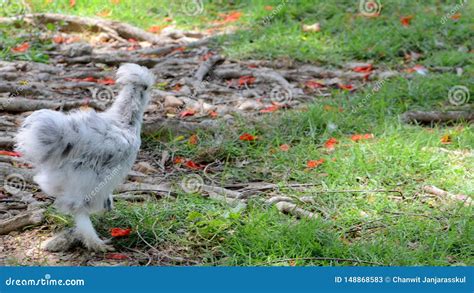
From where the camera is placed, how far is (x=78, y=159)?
13.7 ft

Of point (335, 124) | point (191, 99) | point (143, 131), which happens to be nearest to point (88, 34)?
point (191, 99)

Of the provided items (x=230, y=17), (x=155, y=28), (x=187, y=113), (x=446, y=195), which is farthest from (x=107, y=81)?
(x=446, y=195)

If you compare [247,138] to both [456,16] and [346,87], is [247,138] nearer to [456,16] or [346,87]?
[346,87]

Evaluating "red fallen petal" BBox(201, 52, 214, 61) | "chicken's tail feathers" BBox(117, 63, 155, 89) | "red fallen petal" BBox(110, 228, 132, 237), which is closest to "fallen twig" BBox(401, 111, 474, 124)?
"red fallen petal" BBox(201, 52, 214, 61)

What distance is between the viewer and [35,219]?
465 centimetres

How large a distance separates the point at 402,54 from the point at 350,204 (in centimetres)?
398

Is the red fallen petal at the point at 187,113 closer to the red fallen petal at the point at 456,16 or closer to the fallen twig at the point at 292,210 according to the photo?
the fallen twig at the point at 292,210

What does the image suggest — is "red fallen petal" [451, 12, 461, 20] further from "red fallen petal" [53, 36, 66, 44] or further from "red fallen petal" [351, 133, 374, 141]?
"red fallen petal" [53, 36, 66, 44]

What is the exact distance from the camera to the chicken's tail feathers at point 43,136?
3.97 meters

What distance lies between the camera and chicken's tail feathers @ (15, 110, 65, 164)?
3967 mm

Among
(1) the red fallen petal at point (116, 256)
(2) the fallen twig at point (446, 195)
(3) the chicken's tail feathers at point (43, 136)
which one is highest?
(3) the chicken's tail feathers at point (43, 136)

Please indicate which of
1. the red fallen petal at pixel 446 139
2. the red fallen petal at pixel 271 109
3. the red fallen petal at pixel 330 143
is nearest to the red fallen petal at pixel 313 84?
the red fallen petal at pixel 271 109

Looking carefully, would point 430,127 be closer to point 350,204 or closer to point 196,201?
point 350,204

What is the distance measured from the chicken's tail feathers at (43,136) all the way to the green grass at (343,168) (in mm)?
818
